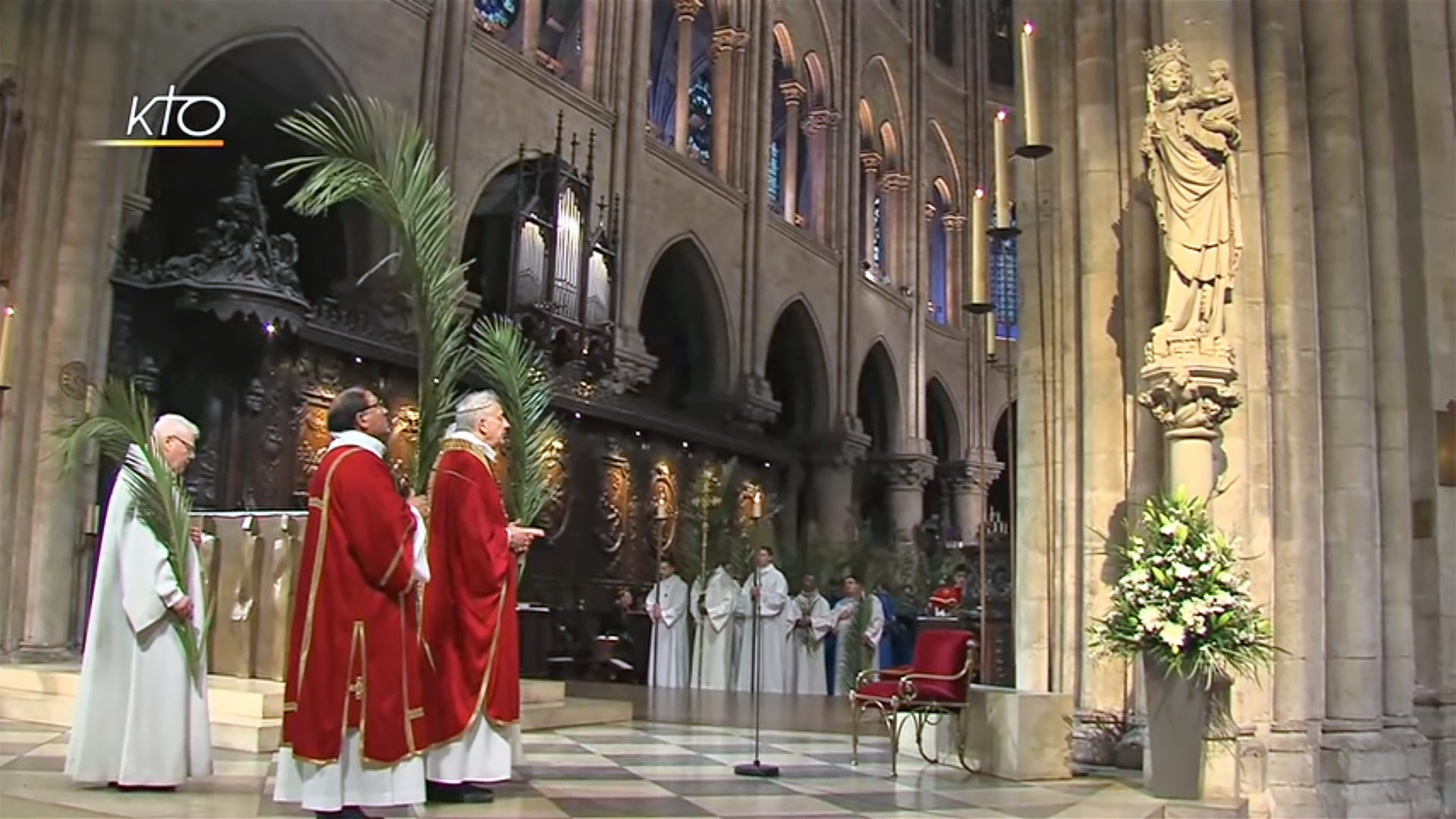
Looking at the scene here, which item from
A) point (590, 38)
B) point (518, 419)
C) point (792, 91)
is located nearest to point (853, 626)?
point (590, 38)

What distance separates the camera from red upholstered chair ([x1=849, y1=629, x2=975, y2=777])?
6859 millimetres

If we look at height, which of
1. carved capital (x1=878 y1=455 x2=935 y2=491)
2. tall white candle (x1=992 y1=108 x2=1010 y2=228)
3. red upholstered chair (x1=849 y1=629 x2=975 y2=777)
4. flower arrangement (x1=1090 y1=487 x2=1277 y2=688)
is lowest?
red upholstered chair (x1=849 y1=629 x2=975 y2=777)

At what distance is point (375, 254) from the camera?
15414mm

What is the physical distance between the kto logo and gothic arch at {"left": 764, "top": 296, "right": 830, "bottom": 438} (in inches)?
456

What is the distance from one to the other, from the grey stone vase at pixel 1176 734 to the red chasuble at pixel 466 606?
2.94 m

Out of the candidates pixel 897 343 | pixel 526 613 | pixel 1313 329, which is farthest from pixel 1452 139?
pixel 897 343

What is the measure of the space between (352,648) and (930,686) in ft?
10.9

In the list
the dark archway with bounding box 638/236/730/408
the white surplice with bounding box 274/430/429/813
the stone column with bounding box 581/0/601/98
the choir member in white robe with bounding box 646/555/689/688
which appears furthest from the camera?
the dark archway with bounding box 638/236/730/408

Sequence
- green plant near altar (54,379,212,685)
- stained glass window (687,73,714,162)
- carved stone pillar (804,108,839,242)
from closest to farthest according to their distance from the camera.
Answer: green plant near altar (54,379,212,685)
stained glass window (687,73,714,162)
carved stone pillar (804,108,839,242)

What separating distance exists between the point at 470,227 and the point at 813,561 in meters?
6.66

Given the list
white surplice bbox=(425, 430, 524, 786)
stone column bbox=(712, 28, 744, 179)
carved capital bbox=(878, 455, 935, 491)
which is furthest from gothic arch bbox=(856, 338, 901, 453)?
white surplice bbox=(425, 430, 524, 786)

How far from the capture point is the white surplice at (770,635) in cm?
1533

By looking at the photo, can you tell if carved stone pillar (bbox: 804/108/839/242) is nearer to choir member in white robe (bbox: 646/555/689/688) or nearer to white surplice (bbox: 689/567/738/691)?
choir member in white robe (bbox: 646/555/689/688)

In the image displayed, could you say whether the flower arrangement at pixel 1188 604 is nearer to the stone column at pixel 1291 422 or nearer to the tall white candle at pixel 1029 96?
the stone column at pixel 1291 422
